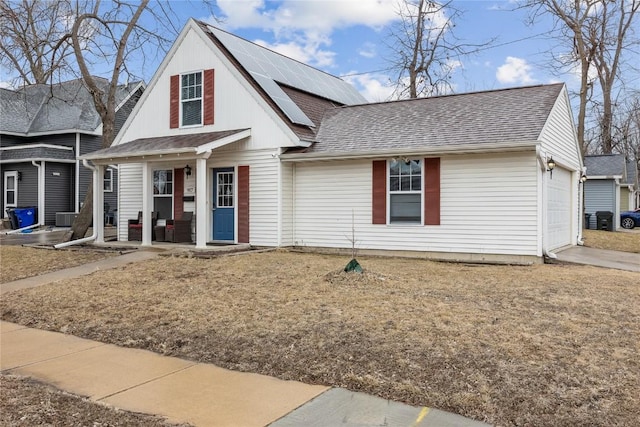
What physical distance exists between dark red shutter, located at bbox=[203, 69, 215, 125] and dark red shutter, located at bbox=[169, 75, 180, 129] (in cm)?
103

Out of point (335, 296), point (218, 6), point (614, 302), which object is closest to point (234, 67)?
point (218, 6)

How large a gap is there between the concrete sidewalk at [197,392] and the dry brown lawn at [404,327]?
210 mm

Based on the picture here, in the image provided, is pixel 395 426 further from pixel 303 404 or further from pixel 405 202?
pixel 405 202

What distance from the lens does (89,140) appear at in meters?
24.6

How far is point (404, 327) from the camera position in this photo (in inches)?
226

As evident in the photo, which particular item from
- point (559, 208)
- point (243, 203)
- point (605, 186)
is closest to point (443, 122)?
point (559, 208)

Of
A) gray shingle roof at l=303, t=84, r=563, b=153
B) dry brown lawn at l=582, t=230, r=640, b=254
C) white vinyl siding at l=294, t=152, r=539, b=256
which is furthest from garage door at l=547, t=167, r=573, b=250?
gray shingle roof at l=303, t=84, r=563, b=153

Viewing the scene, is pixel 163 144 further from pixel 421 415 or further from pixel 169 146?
pixel 421 415

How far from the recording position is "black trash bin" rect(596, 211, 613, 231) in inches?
933

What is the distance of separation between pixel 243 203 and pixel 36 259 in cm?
509

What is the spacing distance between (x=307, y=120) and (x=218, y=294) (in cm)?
757

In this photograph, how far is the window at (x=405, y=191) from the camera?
1226 cm

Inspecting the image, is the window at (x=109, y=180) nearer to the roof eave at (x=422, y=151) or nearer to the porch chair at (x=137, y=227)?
the porch chair at (x=137, y=227)

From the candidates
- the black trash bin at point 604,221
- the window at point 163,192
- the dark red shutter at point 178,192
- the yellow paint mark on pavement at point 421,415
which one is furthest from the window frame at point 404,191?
the black trash bin at point 604,221
